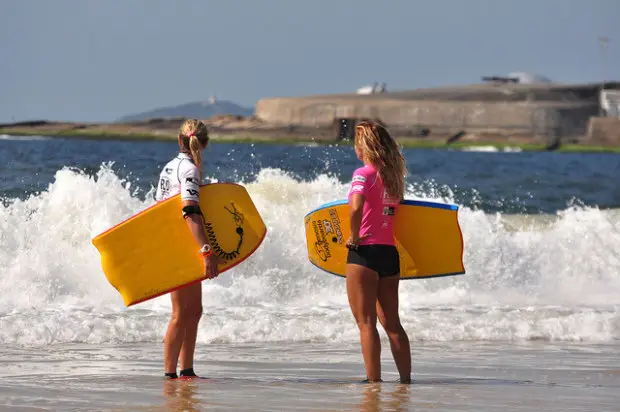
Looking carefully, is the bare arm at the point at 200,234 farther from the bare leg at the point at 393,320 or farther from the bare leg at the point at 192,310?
the bare leg at the point at 393,320

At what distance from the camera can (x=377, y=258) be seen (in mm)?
6023

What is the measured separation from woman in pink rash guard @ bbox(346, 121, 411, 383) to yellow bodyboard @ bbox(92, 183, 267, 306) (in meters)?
0.71

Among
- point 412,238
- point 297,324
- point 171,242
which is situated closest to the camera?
point 171,242

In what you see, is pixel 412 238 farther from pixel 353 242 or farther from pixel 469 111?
pixel 469 111

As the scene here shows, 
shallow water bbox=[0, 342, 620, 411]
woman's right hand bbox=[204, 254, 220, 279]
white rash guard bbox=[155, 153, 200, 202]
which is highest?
white rash guard bbox=[155, 153, 200, 202]

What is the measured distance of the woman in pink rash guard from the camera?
5973 millimetres

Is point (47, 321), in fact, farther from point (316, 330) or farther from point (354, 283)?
point (354, 283)

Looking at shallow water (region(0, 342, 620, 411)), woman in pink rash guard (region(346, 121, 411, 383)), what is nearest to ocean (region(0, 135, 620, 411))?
shallow water (region(0, 342, 620, 411))

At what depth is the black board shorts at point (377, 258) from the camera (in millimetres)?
6016

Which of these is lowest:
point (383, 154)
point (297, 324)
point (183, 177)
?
point (297, 324)

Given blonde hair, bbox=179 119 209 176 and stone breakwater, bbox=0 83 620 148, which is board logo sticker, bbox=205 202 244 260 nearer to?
blonde hair, bbox=179 119 209 176

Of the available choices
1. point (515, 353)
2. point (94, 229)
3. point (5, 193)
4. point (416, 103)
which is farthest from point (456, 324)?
point (416, 103)

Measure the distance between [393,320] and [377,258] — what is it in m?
0.40

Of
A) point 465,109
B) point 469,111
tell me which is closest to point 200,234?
point 469,111
